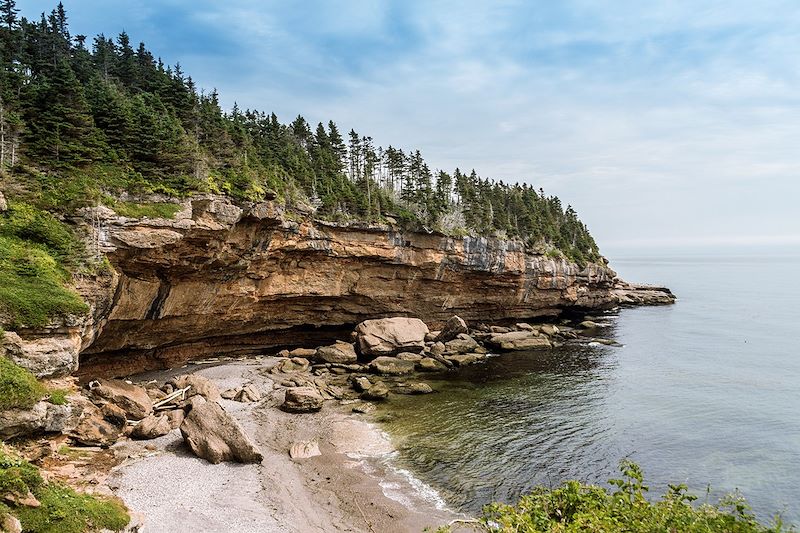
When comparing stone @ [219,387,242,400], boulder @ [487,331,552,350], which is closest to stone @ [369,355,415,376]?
stone @ [219,387,242,400]

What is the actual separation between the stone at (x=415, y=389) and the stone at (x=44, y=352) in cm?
2214

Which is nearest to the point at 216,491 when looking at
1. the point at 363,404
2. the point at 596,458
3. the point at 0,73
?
the point at 363,404

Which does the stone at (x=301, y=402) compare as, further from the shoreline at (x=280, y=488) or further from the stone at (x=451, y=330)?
the stone at (x=451, y=330)

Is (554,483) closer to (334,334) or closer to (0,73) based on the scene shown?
(334,334)

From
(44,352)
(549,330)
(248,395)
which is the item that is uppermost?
(44,352)

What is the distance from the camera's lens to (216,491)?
1947cm

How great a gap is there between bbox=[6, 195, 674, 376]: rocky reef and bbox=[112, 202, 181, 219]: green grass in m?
0.42

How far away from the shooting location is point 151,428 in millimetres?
23859

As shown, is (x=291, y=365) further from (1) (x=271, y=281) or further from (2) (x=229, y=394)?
(2) (x=229, y=394)

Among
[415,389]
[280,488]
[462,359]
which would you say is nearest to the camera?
[280,488]

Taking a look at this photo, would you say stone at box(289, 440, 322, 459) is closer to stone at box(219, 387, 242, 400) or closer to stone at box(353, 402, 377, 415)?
stone at box(353, 402, 377, 415)

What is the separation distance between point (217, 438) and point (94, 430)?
565 cm

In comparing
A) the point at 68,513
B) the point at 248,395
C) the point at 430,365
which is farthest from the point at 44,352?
the point at 430,365

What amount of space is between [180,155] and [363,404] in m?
22.0
